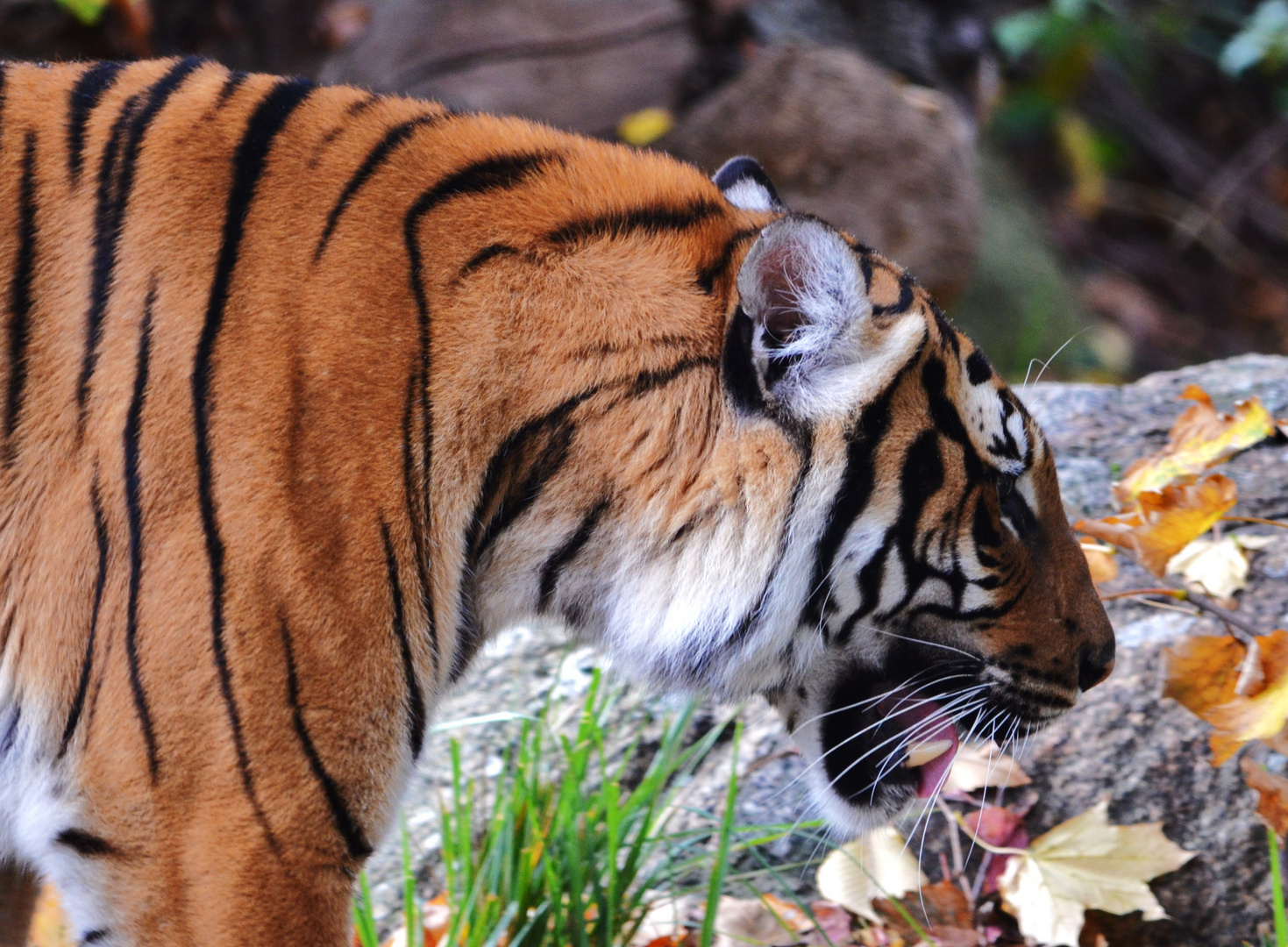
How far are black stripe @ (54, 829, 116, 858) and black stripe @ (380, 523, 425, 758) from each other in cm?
38

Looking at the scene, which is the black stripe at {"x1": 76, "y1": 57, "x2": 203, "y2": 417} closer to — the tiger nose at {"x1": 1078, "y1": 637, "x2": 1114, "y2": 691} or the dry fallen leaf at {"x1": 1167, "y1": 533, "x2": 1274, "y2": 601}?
the tiger nose at {"x1": 1078, "y1": 637, "x2": 1114, "y2": 691}

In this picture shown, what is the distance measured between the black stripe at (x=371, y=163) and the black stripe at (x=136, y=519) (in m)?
0.23

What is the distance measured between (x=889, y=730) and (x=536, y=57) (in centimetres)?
375

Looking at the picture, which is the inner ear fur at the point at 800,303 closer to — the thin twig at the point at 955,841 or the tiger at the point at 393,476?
the tiger at the point at 393,476

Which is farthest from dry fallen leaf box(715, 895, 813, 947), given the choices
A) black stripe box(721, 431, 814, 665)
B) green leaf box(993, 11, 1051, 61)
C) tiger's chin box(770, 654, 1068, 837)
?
green leaf box(993, 11, 1051, 61)

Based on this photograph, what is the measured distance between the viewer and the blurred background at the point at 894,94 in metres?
5.10

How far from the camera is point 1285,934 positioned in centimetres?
179

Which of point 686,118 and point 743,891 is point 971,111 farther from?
point 743,891

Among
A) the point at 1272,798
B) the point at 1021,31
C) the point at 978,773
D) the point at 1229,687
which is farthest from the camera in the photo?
the point at 1021,31

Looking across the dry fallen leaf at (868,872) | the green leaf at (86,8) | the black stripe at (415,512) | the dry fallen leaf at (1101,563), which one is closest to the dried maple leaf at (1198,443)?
the dry fallen leaf at (1101,563)

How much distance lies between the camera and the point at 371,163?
1773 millimetres

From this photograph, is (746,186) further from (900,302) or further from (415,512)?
(415,512)

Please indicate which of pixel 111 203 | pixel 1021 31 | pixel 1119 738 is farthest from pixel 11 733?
pixel 1021 31

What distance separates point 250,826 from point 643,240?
93 centimetres
